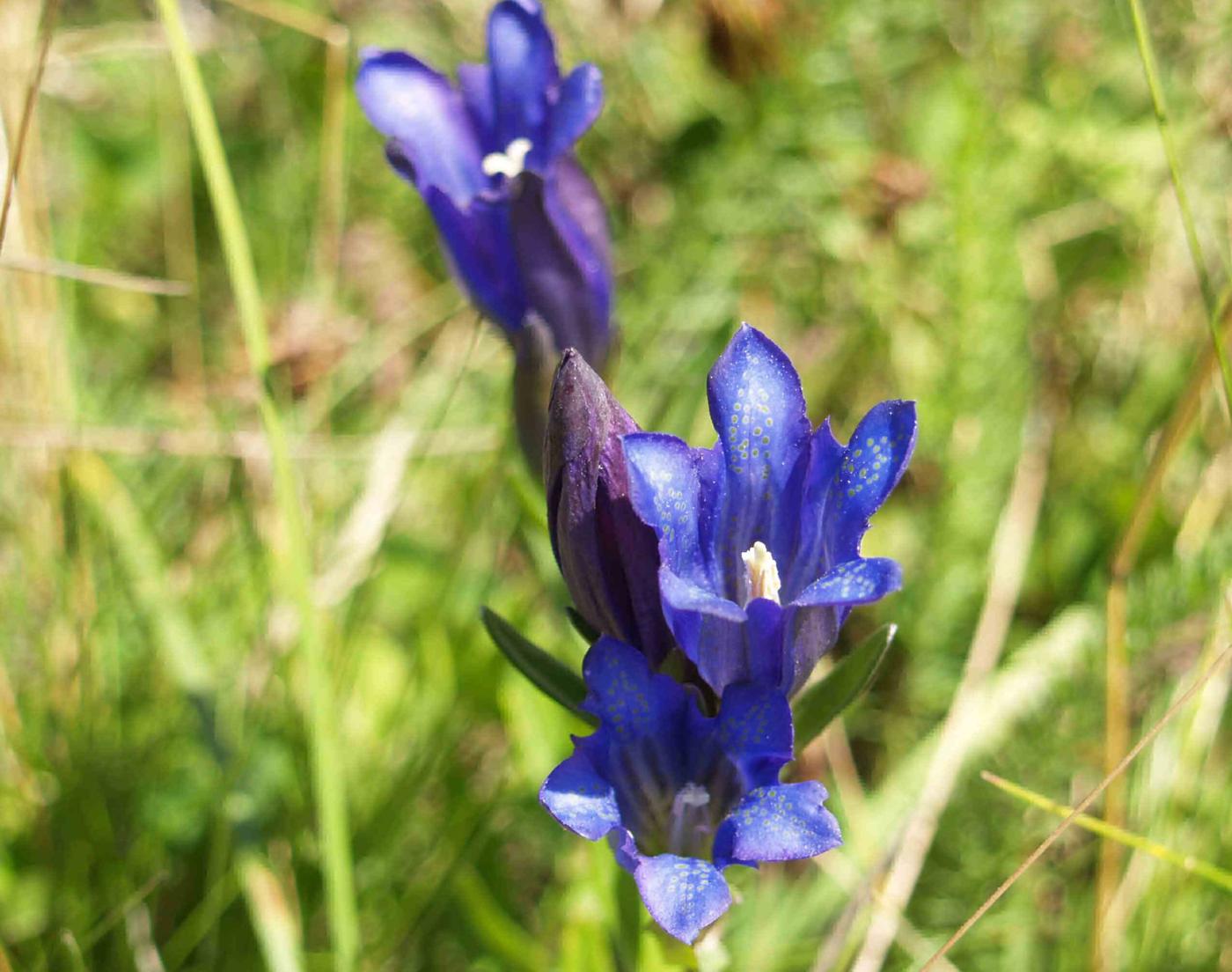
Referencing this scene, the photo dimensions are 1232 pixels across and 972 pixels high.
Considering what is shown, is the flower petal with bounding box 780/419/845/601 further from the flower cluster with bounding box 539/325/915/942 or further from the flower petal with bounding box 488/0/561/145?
the flower petal with bounding box 488/0/561/145

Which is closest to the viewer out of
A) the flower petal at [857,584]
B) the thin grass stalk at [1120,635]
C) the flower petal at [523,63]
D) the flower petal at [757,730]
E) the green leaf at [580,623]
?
the flower petal at [857,584]

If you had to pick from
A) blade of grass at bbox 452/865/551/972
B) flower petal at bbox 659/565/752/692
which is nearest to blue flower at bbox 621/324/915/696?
flower petal at bbox 659/565/752/692

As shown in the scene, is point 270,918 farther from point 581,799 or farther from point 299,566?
point 581,799

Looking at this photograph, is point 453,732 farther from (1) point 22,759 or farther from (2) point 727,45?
(2) point 727,45

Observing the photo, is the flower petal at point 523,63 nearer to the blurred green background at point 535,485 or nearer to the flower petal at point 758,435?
the blurred green background at point 535,485

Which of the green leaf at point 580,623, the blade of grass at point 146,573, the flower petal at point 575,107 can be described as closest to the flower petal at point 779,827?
the green leaf at point 580,623

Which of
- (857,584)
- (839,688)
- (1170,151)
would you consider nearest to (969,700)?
(839,688)
